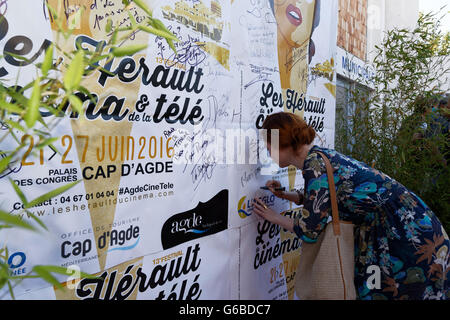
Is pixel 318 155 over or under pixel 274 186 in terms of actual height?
over

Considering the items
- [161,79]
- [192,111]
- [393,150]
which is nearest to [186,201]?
[192,111]

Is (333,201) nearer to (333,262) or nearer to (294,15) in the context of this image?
(333,262)

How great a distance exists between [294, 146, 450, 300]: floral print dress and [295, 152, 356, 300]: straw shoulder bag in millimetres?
34

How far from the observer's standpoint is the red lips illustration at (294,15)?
7.07 feet

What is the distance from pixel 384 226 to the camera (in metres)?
1.44

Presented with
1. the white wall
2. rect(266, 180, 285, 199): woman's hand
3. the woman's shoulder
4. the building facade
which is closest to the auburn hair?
the woman's shoulder

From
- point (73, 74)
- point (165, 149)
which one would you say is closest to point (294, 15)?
point (165, 149)

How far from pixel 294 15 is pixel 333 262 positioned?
4.92 ft

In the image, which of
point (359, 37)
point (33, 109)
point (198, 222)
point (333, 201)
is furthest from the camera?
point (359, 37)

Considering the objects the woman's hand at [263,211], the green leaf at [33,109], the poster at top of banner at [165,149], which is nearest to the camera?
the green leaf at [33,109]

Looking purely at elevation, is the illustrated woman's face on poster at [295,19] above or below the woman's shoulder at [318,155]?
above
